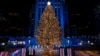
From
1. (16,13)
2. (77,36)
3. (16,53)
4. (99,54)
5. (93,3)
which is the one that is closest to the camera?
(16,53)

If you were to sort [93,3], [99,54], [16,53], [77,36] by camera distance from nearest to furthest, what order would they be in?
[16,53], [99,54], [93,3], [77,36]

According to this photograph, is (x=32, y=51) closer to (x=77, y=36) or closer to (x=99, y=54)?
(x=99, y=54)

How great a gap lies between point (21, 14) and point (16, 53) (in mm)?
5406

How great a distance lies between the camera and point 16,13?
37.8 feet

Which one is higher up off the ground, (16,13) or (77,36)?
(16,13)

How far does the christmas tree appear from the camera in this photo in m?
6.70

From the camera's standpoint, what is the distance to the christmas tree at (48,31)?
670 centimetres

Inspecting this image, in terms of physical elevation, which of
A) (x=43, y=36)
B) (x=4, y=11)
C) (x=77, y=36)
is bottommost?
(x=77, y=36)

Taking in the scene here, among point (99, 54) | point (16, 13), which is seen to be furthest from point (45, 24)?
point (16, 13)

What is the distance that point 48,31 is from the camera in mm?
6742

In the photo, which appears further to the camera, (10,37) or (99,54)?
(10,37)

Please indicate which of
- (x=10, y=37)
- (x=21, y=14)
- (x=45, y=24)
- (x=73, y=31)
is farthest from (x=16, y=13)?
(x=45, y=24)

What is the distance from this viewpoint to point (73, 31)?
1312 cm

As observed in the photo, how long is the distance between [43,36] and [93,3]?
13.9 ft
